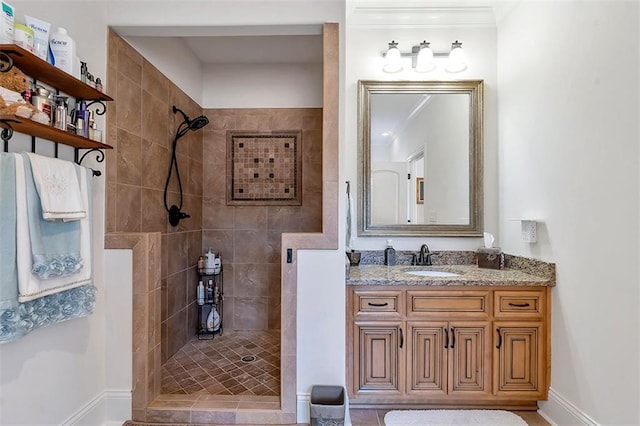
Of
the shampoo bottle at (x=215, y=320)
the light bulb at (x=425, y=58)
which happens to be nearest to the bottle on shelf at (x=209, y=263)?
the shampoo bottle at (x=215, y=320)

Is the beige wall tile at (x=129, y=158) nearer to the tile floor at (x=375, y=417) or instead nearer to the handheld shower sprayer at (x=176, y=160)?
the handheld shower sprayer at (x=176, y=160)

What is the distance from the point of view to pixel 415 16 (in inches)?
107

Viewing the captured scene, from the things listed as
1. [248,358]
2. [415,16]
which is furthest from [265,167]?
[415,16]

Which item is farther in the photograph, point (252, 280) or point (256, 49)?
point (252, 280)

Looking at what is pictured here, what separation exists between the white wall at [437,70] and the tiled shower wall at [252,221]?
0.62 metres

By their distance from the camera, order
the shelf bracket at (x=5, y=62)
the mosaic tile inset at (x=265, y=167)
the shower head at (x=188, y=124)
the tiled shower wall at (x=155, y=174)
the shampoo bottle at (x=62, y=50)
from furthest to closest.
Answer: the mosaic tile inset at (x=265, y=167) < the shower head at (x=188, y=124) < the tiled shower wall at (x=155, y=174) < the shampoo bottle at (x=62, y=50) < the shelf bracket at (x=5, y=62)

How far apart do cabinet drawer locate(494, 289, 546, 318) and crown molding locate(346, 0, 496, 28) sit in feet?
7.27

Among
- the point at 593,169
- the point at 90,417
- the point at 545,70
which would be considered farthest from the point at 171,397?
the point at 545,70

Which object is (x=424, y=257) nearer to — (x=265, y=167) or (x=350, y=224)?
(x=350, y=224)

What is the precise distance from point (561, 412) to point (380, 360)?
3.65 ft

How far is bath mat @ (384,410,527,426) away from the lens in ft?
6.57

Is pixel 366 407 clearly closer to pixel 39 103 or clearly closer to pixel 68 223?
pixel 68 223

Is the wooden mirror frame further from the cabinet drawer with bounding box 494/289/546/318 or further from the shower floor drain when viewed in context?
the shower floor drain

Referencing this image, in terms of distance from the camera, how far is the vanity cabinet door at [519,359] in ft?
6.93
